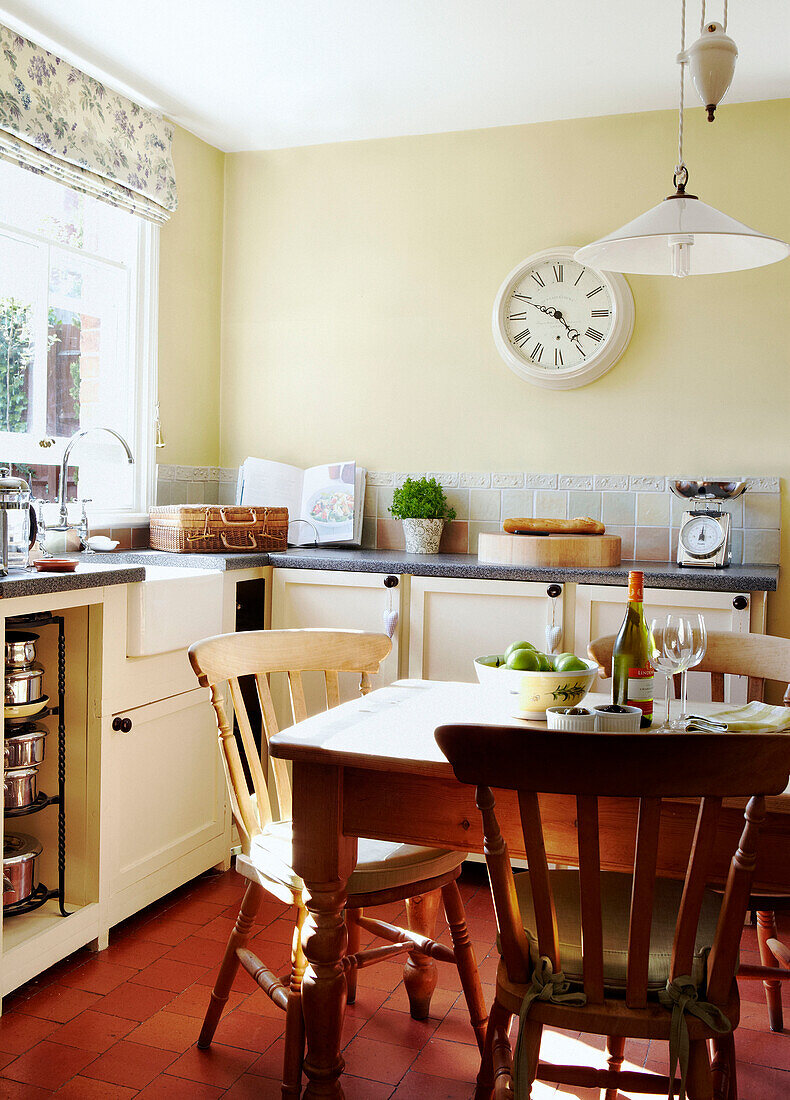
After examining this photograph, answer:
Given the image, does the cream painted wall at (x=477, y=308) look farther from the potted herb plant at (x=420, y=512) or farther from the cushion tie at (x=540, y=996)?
the cushion tie at (x=540, y=996)

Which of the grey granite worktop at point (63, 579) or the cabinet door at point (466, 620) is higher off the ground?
the grey granite worktop at point (63, 579)

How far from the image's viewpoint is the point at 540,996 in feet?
4.55

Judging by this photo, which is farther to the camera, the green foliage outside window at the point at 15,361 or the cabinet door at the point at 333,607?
the cabinet door at the point at 333,607

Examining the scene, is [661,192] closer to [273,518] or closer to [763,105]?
[763,105]

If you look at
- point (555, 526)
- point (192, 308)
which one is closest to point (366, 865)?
point (555, 526)

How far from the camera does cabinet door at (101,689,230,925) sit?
261 cm

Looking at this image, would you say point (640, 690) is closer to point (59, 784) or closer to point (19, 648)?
point (19, 648)

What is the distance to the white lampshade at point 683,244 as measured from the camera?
170 centimetres

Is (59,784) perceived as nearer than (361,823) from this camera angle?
No

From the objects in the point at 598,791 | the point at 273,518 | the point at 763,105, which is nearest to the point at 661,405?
the point at 763,105

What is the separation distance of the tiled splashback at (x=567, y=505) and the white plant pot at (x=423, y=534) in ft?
0.63

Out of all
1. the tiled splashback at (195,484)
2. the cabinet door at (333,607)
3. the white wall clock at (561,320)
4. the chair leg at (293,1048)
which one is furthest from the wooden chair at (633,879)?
the tiled splashback at (195,484)

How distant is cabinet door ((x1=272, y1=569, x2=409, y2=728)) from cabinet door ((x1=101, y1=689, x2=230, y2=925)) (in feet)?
1.22

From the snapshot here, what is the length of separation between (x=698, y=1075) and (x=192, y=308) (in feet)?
10.9
